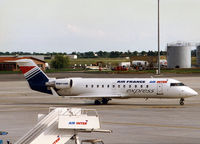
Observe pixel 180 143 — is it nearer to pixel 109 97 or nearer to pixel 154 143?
pixel 154 143

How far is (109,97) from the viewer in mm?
48719

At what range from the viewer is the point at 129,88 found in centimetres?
4822

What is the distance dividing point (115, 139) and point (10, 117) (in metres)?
13.6

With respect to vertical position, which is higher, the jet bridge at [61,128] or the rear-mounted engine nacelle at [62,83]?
the jet bridge at [61,128]

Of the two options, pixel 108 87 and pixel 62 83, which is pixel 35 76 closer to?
pixel 62 83

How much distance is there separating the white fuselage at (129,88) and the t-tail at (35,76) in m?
1.82

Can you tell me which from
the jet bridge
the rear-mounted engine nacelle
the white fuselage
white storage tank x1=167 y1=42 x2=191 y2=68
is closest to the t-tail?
the rear-mounted engine nacelle

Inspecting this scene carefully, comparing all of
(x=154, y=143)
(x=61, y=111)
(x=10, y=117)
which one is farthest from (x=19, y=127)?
(x=61, y=111)

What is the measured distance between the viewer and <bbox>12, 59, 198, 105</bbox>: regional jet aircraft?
4728 cm

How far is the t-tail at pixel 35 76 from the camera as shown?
50.6m

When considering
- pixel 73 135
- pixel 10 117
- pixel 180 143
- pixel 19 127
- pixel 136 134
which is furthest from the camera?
pixel 10 117

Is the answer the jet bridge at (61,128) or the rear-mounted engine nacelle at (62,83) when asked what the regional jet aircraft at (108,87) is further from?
the jet bridge at (61,128)

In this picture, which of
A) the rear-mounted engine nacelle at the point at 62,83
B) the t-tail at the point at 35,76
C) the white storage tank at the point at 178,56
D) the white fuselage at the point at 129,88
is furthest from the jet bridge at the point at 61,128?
the white storage tank at the point at 178,56

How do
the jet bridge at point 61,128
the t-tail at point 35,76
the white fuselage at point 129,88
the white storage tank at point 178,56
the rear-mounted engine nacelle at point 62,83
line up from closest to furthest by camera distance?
the jet bridge at point 61,128, the white fuselage at point 129,88, the rear-mounted engine nacelle at point 62,83, the t-tail at point 35,76, the white storage tank at point 178,56
